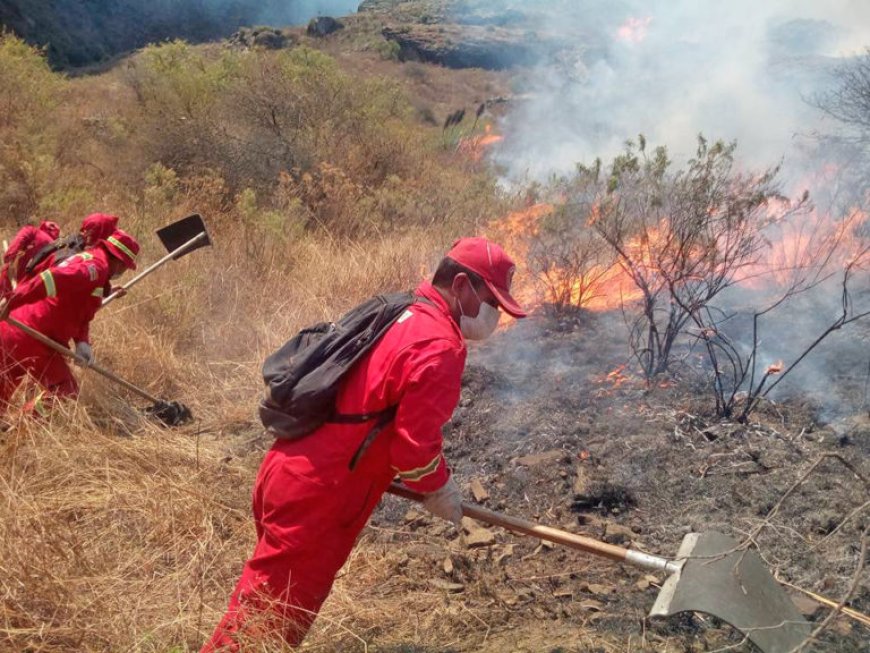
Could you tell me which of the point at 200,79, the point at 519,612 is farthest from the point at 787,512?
the point at 200,79

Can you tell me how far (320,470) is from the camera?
7.73 ft

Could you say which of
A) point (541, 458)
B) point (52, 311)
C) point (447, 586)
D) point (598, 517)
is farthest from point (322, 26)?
point (447, 586)

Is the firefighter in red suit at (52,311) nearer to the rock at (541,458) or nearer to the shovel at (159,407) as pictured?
the shovel at (159,407)

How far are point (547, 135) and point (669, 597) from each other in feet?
57.3

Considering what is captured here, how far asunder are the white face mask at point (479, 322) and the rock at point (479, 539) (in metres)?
1.59

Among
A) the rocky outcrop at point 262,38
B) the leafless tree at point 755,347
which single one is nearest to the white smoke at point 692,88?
the leafless tree at point 755,347

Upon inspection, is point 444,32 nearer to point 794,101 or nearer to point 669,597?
point 794,101

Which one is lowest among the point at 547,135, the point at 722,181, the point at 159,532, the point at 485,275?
the point at 547,135

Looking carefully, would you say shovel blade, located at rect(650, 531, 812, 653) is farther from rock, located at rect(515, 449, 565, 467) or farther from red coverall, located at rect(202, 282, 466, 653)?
rock, located at rect(515, 449, 565, 467)

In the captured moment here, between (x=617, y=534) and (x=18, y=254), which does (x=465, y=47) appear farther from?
(x=617, y=534)

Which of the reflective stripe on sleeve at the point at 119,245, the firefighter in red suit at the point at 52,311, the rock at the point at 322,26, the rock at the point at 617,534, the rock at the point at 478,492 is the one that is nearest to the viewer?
the rock at the point at 617,534

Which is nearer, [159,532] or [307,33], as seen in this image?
[159,532]

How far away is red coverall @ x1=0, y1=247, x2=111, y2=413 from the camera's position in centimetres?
433

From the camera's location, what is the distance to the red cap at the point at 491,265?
2404 mm
